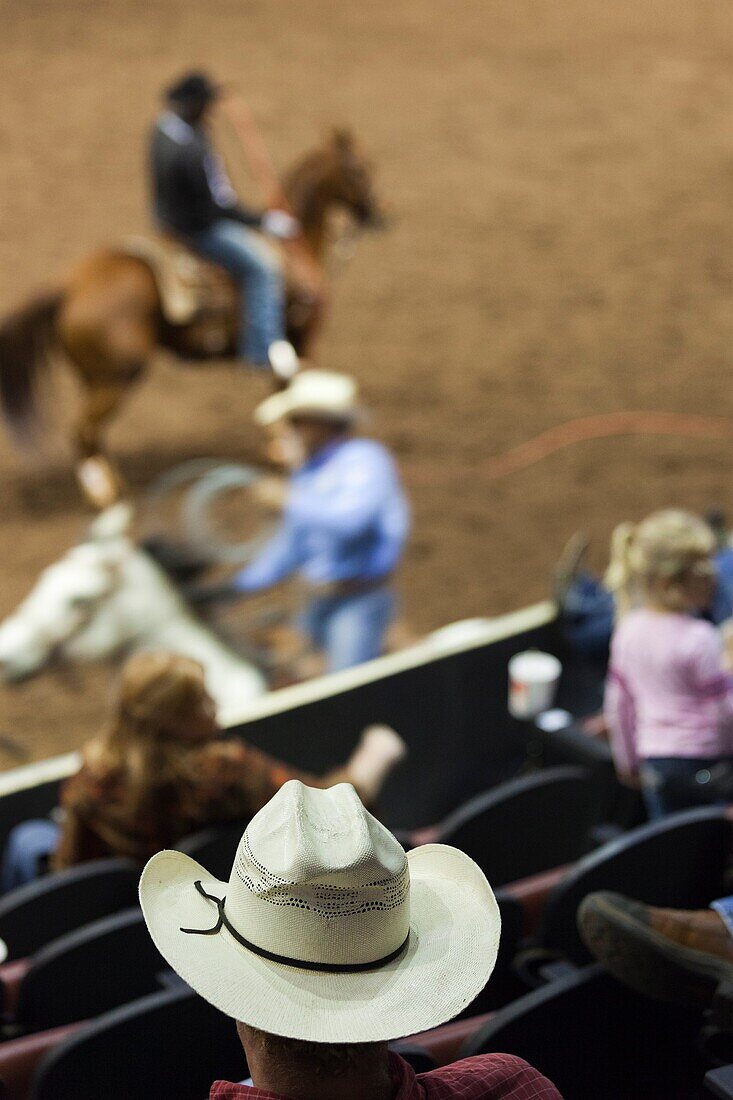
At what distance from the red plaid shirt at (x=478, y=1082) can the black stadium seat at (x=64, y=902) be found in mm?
1577

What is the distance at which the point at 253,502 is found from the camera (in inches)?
295

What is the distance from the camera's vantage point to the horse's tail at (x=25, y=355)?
7.28 m

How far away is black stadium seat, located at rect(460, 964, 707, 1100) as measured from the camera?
7.73ft

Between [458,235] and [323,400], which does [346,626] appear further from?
[458,235]

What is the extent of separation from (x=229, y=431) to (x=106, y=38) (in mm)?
6043

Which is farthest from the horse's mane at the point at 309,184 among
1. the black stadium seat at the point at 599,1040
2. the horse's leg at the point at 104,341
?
the black stadium seat at the point at 599,1040

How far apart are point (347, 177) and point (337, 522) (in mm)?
3601

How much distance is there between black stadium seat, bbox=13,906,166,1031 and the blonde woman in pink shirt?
1.52 m

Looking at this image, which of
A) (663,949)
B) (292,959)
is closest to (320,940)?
(292,959)

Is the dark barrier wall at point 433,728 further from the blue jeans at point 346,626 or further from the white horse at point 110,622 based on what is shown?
the blue jeans at point 346,626

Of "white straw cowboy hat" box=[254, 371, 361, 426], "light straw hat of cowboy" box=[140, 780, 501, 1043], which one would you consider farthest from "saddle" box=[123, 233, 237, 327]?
"light straw hat of cowboy" box=[140, 780, 501, 1043]

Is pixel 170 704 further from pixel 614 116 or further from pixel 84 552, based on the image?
pixel 614 116

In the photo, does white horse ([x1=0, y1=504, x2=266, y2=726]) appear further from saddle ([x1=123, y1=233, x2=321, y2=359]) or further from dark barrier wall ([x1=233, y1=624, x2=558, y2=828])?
saddle ([x1=123, y1=233, x2=321, y2=359])

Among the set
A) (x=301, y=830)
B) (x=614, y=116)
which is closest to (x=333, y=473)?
(x=301, y=830)
